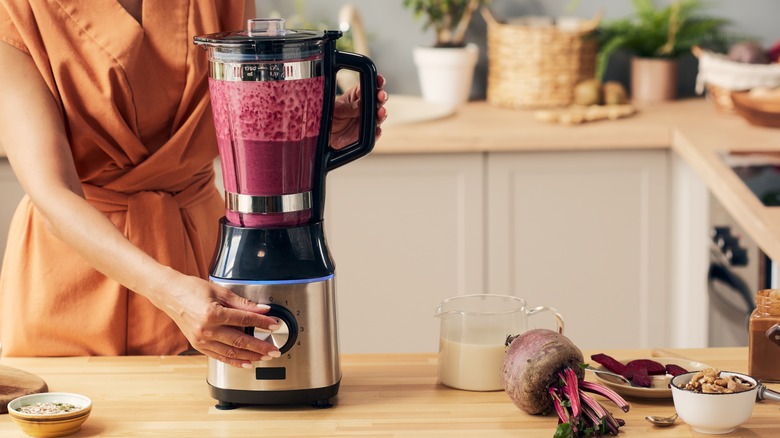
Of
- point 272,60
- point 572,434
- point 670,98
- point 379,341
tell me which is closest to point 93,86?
point 272,60

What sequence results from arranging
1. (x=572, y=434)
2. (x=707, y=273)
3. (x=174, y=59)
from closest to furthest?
(x=572, y=434) < (x=174, y=59) < (x=707, y=273)

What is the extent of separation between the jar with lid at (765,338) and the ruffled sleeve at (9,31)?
937mm

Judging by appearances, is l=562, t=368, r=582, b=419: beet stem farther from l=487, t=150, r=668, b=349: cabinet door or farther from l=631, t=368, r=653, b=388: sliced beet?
l=487, t=150, r=668, b=349: cabinet door

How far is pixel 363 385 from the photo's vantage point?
1.33 m

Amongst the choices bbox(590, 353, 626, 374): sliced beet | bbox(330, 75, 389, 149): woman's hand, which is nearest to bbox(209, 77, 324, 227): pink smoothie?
bbox(330, 75, 389, 149): woman's hand

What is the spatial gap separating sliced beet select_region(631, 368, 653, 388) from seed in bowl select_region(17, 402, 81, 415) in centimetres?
61

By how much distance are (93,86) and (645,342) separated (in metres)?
1.93

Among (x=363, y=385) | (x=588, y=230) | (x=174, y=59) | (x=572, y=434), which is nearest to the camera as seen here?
(x=572, y=434)

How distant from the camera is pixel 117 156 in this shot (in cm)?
150

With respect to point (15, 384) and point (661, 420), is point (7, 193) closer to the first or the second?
point (15, 384)

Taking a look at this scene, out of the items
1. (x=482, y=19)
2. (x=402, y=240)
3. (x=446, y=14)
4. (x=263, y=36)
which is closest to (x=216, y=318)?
(x=263, y=36)

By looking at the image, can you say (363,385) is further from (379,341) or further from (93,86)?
(379,341)

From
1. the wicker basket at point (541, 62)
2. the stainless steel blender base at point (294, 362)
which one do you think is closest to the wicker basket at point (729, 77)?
the wicker basket at point (541, 62)

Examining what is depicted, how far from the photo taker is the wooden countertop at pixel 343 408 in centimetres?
118
